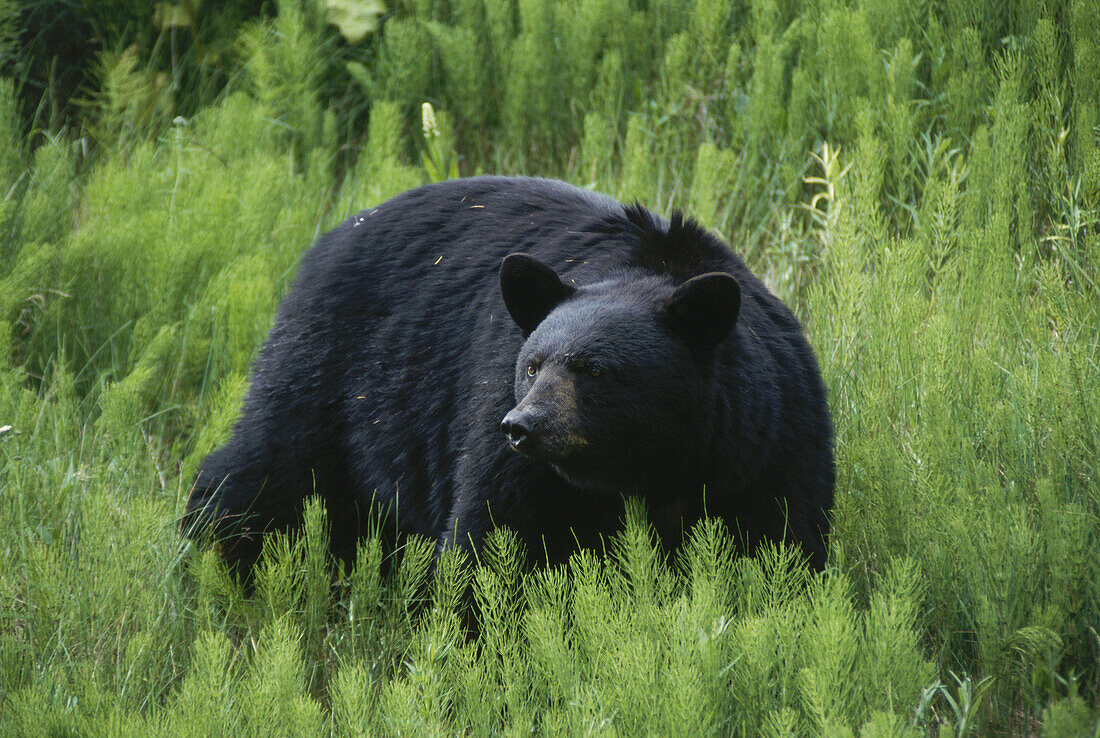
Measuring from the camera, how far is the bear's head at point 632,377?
107 inches

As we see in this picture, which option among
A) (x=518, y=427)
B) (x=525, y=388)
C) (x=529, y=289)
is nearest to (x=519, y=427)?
(x=518, y=427)

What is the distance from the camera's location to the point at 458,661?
2734 millimetres

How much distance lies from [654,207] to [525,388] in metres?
2.89

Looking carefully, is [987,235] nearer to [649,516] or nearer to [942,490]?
[942,490]

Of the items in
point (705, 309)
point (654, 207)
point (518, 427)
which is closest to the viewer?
point (518, 427)

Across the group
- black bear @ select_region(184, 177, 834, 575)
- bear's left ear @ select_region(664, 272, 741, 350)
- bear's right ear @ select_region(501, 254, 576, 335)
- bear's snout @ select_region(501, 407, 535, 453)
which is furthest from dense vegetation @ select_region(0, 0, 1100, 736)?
bear's right ear @ select_region(501, 254, 576, 335)

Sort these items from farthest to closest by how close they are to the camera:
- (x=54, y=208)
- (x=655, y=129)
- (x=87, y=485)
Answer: (x=655, y=129)
(x=54, y=208)
(x=87, y=485)

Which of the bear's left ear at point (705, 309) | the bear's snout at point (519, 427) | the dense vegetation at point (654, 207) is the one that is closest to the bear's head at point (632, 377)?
the bear's left ear at point (705, 309)

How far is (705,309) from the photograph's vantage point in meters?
2.76

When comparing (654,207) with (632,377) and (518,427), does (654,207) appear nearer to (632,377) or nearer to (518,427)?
(632,377)

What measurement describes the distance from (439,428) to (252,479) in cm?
88

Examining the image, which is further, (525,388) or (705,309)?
(525,388)

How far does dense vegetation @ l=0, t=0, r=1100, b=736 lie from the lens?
2.41m

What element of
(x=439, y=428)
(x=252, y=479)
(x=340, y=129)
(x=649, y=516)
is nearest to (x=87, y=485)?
(x=252, y=479)
